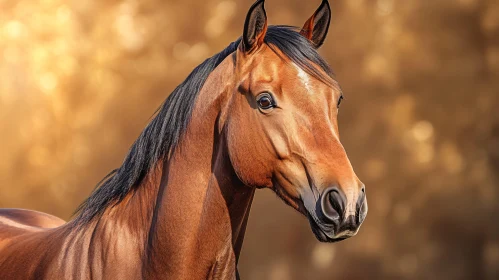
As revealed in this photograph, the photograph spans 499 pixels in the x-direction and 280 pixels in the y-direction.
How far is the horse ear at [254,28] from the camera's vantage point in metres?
1.96

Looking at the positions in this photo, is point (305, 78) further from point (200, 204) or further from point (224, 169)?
point (200, 204)

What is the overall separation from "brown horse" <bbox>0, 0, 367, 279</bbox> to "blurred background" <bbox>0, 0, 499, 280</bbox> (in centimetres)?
194

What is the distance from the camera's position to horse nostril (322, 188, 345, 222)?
5.79 ft

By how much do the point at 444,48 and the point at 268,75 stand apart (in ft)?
7.53

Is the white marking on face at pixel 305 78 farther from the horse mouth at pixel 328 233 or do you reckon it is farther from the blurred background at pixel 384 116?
the blurred background at pixel 384 116

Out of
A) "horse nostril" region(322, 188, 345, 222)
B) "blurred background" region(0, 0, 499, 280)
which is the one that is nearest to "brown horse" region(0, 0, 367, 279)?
"horse nostril" region(322, 188, 345, 222)

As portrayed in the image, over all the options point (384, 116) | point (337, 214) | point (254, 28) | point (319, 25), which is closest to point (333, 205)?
point (337, 214)

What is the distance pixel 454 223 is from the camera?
13.0 feet

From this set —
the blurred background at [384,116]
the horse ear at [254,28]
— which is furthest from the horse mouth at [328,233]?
the blurred background at [384,116]

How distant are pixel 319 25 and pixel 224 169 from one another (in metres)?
0.50

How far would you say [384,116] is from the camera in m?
4.08

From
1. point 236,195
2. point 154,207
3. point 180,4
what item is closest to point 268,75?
point 236,195

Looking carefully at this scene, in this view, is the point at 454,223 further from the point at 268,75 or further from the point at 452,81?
the point at 268,75

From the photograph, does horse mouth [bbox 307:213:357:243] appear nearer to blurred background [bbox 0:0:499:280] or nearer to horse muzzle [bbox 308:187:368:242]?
horse muzzle [bbox 308:187:368:242]
